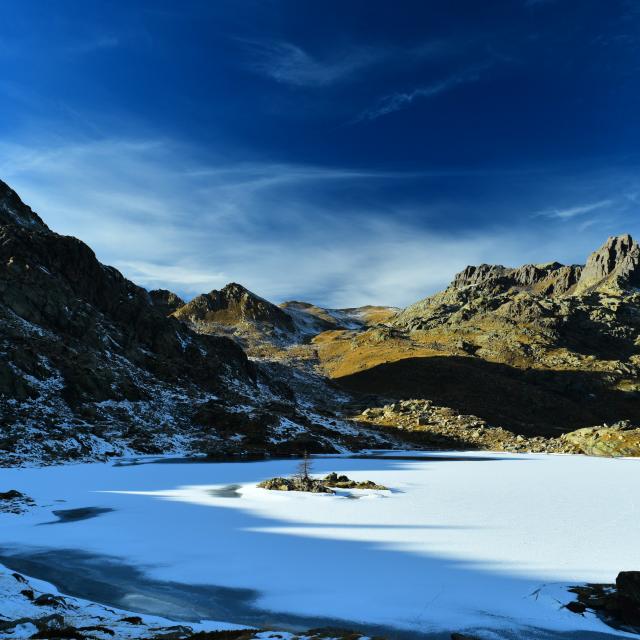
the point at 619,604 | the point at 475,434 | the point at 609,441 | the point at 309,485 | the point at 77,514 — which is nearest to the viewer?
the point at 619,604

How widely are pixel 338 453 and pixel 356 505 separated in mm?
35024

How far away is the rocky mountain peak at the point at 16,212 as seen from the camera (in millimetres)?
72750

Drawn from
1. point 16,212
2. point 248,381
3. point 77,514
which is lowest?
point 77,514

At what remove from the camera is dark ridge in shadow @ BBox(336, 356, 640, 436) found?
9062cm

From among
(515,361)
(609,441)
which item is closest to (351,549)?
(609,441)

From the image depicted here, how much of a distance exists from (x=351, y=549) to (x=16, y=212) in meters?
83.6

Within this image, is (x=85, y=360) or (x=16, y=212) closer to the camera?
(x=85, y=360)

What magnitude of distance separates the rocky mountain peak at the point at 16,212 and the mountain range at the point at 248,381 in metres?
0.26

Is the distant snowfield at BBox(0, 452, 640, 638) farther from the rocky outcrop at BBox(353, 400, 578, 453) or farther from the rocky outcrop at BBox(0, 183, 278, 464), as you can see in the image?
the rocky outcrop at BBox(353, 400, 578, 453)

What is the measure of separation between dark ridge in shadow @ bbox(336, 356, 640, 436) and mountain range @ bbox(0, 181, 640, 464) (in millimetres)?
399

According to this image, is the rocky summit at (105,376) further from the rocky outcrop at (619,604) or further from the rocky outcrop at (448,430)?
the rocky outcrop at (619,604)

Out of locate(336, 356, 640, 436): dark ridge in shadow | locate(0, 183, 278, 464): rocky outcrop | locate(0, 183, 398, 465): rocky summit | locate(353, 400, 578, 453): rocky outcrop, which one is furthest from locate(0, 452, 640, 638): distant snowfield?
locate(336, 356, 640, 436): dark ridge in shadow

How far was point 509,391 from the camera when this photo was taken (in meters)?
101

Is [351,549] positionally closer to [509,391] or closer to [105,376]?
[105,376]
